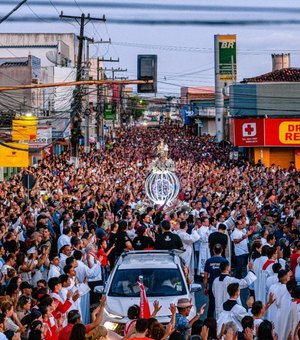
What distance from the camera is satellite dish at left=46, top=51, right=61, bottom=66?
270 ft

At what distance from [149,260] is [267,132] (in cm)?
4105

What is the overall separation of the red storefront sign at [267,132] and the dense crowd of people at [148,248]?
719 inches

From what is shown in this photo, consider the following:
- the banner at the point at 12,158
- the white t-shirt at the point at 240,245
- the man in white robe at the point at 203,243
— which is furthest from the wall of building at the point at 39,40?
the white t-shirt at the point at 240,245

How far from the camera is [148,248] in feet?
58.9

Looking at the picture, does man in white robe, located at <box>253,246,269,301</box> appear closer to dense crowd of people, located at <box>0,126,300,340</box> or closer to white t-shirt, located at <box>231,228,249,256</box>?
dense crowd of people, located at <box>0,126,300,340</box>

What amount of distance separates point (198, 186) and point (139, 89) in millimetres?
15711

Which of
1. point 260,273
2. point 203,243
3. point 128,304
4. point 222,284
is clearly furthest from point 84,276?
point 203,243

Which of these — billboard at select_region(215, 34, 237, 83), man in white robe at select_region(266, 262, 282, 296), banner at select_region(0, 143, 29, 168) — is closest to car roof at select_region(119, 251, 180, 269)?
man in white robe at select_region(266, 262, 282, 296)

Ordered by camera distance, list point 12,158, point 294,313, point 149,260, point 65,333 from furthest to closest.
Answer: point 12,158, point 149,260, point 294,313, point 65,333

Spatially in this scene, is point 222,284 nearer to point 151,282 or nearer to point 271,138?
point 151,282

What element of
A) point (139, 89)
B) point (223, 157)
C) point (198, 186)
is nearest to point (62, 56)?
point (223, 157)

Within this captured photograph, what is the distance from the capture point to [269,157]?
55625 millimetres

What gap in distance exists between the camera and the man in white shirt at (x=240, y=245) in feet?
62.4

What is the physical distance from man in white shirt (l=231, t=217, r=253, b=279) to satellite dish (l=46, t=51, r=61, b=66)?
208 ft
